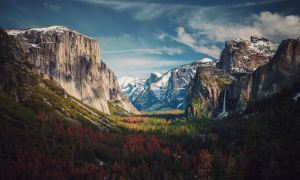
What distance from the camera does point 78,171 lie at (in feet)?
636

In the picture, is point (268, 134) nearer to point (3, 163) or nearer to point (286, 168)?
point (286, 168)

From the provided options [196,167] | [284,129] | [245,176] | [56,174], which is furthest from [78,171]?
[284,129]

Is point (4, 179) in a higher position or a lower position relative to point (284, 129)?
lower

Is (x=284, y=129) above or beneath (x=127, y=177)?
above

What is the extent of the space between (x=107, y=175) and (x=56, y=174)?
89.5 feet

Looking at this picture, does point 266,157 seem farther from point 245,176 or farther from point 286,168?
point 286,168

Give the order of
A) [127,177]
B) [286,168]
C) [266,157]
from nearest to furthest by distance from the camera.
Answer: [286,168], [266,157], [127,177]

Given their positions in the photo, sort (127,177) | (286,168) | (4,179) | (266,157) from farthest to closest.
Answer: (127,177)
(4,179)
(266,157)
(286,168)

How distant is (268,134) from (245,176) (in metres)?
73.7

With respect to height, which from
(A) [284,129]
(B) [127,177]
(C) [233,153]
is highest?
(A) [284,129]

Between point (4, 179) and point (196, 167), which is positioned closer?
point (4, 179)

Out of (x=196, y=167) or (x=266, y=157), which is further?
(x=196, y=167)

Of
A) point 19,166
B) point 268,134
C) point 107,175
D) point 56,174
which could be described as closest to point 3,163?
point 19,166

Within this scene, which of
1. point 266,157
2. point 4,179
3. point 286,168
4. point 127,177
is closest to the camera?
point 286,168
